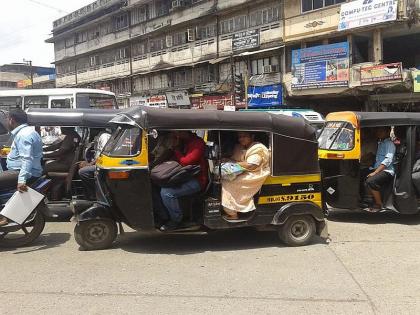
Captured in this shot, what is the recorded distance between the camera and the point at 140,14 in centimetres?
4472

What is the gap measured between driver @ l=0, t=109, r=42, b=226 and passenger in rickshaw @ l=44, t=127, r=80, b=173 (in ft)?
5.93

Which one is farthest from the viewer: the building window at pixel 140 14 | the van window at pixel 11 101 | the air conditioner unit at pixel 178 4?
the building window at pixel 140 14

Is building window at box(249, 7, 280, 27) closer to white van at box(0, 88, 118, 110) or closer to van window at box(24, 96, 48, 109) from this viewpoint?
white van at box(0, 88, 118, 110)

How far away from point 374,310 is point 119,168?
325 cm

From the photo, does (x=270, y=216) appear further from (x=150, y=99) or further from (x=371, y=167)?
(x=150, y=99)

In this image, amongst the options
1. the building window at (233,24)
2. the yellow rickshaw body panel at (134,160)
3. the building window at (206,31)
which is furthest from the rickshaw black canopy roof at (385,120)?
the building window at (206,31)

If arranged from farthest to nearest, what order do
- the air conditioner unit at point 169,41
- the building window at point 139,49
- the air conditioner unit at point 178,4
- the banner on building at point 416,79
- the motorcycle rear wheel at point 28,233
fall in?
the building window at point 139,49 < the air conditioner unit at point 169,41 < the air conditioner unit at point 178,4 < the banner on building at point 416,79 < the motorcycle rear wheel at point 28,233

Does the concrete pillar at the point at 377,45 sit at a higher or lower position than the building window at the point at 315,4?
lower

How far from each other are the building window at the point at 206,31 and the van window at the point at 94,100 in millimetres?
20020

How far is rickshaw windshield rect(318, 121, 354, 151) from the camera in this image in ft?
26.0

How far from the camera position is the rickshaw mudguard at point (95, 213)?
599 cm

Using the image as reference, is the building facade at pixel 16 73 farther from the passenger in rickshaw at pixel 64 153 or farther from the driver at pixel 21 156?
the driver at pixel 21 156

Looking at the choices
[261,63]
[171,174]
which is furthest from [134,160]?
[261,63]

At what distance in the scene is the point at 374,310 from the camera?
13.4 feet
